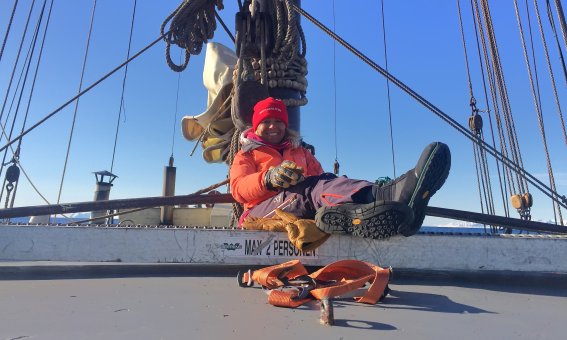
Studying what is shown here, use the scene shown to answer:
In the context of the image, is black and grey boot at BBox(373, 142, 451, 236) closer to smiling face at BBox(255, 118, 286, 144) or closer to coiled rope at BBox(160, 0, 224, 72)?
smiling face at BBox(255, 118, 286, 144)

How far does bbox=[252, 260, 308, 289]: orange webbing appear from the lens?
1267 mm

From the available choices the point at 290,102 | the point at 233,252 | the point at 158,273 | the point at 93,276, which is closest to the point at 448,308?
the point at 233,252

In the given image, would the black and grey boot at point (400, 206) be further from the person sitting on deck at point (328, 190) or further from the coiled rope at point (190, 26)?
the coiled rope at point (190, 26)

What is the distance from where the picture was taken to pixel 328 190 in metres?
1.67

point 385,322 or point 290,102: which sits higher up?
point 290,102

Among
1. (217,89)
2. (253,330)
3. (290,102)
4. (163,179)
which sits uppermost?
(217,89)

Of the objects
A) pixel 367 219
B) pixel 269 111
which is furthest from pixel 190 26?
pixel 367 219

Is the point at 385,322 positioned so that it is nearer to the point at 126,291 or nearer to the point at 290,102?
the point at 126,291

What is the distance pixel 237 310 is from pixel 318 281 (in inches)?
13.6

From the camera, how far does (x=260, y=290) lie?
1319 mm

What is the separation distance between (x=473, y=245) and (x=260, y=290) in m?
0.93

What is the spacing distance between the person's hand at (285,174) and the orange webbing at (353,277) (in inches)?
19.4

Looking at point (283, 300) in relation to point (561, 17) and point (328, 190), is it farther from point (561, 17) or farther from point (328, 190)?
point (561, 17)

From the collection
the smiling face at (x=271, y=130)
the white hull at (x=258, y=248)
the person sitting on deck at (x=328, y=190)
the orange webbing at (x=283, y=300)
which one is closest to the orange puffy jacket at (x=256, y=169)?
the person sitting on deck at (x=328, y=190)
